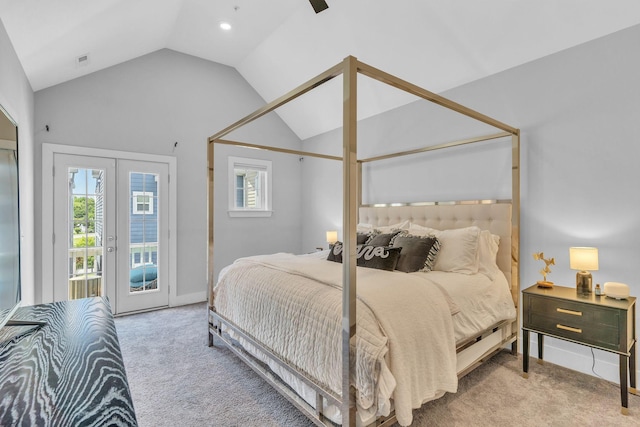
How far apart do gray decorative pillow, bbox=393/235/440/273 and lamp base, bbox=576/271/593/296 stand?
1.04 m

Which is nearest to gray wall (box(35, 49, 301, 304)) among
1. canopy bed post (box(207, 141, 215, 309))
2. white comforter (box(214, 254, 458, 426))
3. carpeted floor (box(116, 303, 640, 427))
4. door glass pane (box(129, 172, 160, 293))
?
door glass pane (box(129, 172, 160, 293))

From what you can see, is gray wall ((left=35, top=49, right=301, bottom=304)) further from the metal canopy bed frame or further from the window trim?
the metal canopy bed frame

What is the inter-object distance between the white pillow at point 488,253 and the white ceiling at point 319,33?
5.32 ft

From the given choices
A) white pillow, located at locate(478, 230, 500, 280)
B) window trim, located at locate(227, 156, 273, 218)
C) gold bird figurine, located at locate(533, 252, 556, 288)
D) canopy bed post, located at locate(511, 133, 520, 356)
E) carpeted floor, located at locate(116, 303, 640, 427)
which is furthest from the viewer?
window trim, located at locate(227, 156, 273, 218)

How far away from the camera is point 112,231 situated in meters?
4.00

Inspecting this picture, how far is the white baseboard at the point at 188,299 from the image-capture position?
4484 millimetres

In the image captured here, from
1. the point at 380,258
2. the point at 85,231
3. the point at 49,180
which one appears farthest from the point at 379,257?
the point at 49,180

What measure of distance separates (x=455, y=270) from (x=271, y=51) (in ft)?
11.8

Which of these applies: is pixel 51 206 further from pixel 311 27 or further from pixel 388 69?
pixel 388 69

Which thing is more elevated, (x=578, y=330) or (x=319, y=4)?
(x=319, y=4)

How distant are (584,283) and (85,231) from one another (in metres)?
5.06

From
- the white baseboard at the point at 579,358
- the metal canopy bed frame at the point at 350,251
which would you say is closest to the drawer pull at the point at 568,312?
the metal canopy bed frame at the point at 350,251

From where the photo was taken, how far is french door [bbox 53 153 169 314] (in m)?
3.72

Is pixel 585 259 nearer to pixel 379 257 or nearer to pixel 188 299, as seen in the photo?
pixel 379 257
